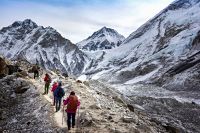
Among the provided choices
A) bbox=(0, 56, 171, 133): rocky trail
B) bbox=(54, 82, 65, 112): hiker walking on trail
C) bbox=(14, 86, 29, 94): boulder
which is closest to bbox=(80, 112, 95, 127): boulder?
bbox=(0, 56, 171, 133): rocky trail

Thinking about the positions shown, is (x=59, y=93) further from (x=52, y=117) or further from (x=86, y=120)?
(x=86, y=120)

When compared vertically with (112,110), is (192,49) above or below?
above

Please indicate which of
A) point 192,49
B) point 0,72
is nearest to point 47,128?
point 0,72

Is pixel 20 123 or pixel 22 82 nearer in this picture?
pixel 20 123

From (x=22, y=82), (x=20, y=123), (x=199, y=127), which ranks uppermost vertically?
(x=22, y=82)

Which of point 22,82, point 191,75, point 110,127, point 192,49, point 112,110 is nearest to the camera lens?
point 110,127

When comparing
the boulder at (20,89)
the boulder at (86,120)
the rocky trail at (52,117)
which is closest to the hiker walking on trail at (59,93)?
the rocky trail at (52,117)

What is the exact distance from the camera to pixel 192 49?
180000 millimetres

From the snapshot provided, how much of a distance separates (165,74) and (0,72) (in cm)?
11042

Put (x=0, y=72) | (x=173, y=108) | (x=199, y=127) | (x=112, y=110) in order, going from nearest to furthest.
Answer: (x=112, y=110) → (x=0, y=72) → (x=199, y=127) → (x=173, y=108)

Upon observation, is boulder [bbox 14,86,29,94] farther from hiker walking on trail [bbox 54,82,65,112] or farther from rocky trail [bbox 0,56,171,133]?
hiker walking on trail [bbox 54,82,65,112]

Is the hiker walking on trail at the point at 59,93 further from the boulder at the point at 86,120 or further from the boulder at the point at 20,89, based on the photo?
the boulder at the point at 20,89

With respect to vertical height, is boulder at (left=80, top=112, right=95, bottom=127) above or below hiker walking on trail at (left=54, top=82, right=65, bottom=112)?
below

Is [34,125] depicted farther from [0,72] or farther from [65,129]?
[0,72]
